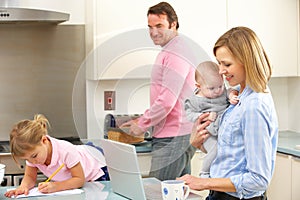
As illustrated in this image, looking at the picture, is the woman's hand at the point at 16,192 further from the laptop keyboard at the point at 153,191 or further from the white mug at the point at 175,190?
the white mug at the point at 175,190

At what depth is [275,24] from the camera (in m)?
4.06

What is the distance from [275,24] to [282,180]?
1.09 meters

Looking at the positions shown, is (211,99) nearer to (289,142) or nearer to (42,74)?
(289,142)

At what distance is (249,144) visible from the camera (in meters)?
1.92

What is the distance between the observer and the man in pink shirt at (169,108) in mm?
2541

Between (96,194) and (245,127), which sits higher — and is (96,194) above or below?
below

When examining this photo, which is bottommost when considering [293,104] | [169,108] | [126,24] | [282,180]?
[282,180]

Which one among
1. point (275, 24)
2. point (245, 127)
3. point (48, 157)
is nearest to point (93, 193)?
point (48, 157)

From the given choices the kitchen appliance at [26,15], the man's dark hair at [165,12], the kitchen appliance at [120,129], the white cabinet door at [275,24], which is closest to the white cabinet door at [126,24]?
the white cabinet door at [275,24]

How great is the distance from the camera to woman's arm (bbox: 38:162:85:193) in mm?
2363

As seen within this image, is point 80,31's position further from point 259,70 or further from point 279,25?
point 259,70

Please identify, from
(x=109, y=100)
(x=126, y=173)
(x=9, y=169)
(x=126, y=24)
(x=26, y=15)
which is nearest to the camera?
(x=126, y=173)

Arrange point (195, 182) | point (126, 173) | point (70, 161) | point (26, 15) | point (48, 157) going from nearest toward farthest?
point (195, 182), point (126, 173), point (70, 161), point (48, 157), point (26, 15)

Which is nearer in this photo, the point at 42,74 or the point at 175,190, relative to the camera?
the point at 175,190
